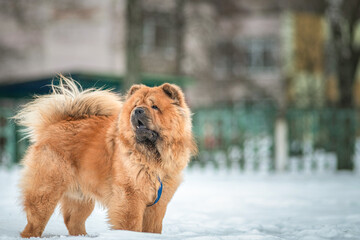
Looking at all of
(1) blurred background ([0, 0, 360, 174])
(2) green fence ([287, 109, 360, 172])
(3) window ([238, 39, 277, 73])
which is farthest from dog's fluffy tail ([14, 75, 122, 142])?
(3) window ([238, 39, 277, 73])

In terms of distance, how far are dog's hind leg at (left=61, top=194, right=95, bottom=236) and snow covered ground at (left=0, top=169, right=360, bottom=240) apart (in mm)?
124

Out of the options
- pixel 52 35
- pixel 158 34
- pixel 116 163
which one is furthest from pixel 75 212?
pixel 158 34

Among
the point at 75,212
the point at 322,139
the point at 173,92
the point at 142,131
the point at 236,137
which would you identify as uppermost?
the point at 173,92

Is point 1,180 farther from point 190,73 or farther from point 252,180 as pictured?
point 190,73

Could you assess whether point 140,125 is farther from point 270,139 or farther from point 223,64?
point 223,64

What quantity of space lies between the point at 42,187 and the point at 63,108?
2.90 feet

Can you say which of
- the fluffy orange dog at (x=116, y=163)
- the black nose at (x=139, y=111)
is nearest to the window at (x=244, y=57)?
the fluffy orange dog at (x=116, y=163)

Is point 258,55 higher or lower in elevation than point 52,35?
lower

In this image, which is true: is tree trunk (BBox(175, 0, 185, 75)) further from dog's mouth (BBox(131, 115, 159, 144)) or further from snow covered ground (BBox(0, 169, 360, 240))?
dog's mouth (BBox(131, 115, 159, 144))

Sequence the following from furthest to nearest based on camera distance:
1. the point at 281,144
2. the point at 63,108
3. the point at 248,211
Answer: the point at 281,144 → the point at 248,211 → the point at 63,108

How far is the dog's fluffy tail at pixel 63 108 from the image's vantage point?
153 inches

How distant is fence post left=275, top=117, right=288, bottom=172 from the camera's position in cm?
918

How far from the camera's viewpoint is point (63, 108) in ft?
12.9

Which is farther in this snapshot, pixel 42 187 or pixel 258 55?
pixel 258 55
